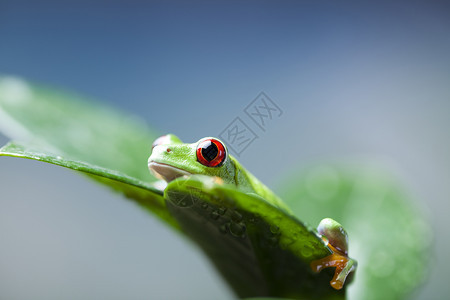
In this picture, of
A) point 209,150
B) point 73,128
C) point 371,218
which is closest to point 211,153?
point 209,150

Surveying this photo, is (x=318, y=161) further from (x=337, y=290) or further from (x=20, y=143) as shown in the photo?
(x=20, y=143)

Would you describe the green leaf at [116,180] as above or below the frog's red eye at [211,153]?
below

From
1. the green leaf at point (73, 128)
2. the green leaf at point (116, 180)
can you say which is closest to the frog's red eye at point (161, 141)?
the green leaf at point (73, 128)

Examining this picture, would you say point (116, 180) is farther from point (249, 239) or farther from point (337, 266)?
point (337, 266)

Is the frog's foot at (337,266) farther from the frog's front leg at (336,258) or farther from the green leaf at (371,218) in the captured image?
the green leaf at (371,218)

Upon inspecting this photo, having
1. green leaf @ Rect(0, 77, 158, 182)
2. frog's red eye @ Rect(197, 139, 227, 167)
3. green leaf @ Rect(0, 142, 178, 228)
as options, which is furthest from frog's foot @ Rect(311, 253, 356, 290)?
green leaf @ Rect(0, 77, 158, 182)

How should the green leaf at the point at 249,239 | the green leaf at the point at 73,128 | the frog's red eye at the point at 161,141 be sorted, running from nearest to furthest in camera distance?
the green leaf at the point at 249,239, the green leaf at the point at 73,128, the frog's red eye at the point at 161,141

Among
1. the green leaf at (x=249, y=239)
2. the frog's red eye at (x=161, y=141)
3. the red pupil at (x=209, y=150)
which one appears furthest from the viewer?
the frog's red eye at (x=161, y=141)
